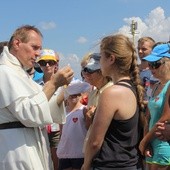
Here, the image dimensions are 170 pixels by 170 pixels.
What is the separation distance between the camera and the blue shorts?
4.19 meters

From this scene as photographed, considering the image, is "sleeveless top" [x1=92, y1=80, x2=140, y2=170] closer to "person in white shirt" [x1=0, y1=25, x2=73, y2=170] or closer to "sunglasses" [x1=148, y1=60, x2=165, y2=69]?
"person in white shirt" [x1=0, y1=25, x2=73, y2=170]

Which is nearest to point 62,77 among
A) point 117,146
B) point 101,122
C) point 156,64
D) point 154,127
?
point 101,122

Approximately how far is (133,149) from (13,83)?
107cm

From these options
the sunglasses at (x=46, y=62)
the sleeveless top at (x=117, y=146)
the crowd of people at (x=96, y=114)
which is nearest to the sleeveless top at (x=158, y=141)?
the crowd of people at (x=96, y=114)

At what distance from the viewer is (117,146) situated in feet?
→ 9.45

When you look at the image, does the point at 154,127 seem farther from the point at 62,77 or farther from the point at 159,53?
the point at 62,77

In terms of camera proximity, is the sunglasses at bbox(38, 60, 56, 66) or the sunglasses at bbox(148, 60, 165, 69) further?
the sunglasses at bbox(38, 60, 56, 66)

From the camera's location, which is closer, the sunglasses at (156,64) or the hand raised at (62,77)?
the hand raised at (62,77)

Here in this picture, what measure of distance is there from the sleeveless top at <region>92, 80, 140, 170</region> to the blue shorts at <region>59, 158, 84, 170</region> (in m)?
1.27

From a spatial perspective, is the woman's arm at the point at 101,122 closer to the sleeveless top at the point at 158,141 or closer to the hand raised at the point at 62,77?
the hand raised at the point at 62,77

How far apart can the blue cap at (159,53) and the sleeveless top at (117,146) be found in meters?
1.04

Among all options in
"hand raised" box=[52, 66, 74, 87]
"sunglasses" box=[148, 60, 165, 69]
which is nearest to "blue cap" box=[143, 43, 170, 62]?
"sunglasses" box=[148, 60, 165, 69]

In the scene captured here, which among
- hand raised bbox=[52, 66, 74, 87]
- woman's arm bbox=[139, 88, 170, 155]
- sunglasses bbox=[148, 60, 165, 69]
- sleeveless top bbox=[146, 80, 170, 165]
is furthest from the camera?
sunglasses bbox=[148, 60, 165, 69]

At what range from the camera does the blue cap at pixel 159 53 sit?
388 centimetres
